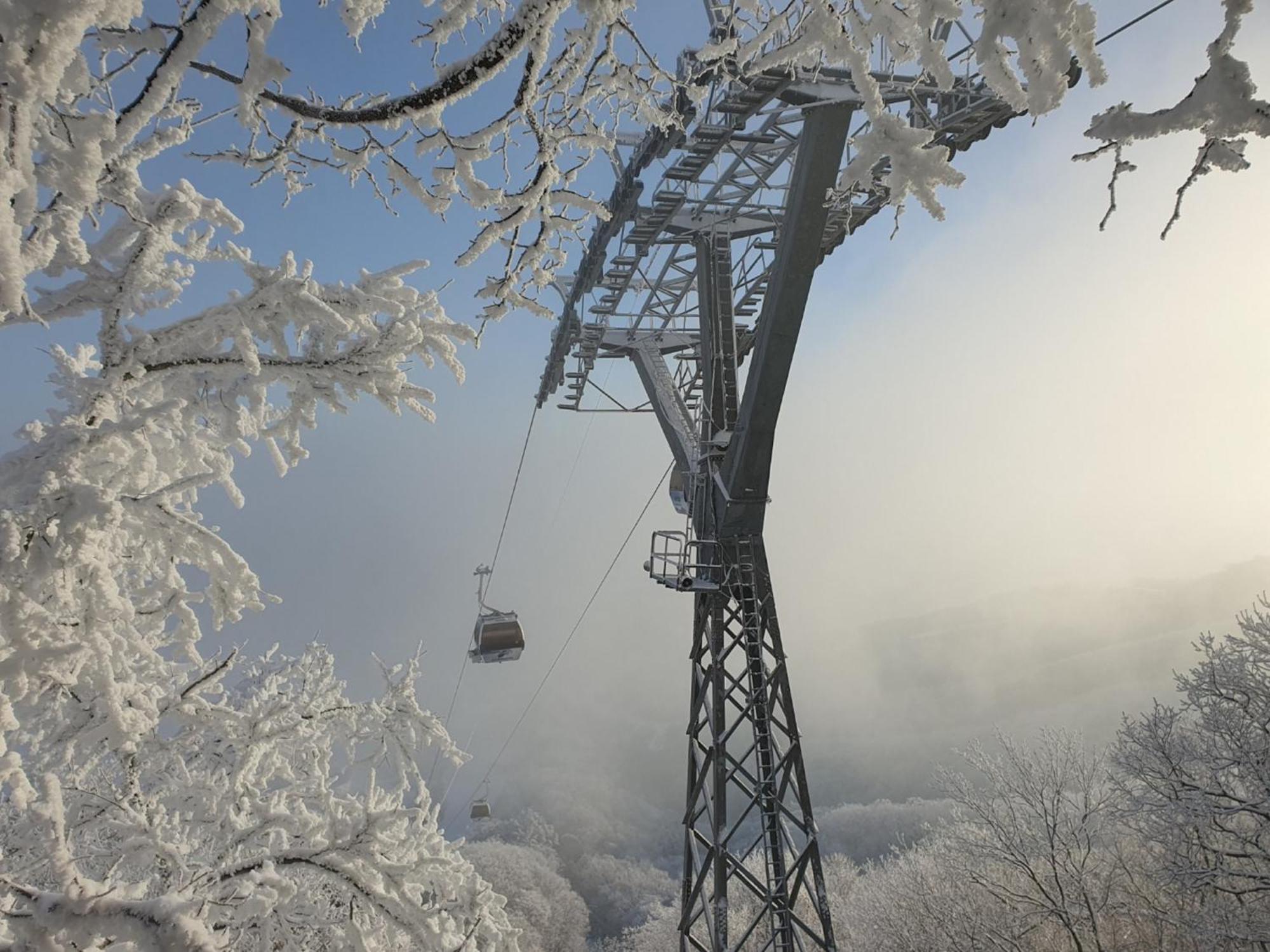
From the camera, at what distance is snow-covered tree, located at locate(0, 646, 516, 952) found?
5.72ft

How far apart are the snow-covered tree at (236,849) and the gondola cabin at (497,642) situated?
202 inches

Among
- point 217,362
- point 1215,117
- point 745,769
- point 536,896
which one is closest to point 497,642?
point 745,769

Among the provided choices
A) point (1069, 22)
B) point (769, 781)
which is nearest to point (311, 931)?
point (769, 781)

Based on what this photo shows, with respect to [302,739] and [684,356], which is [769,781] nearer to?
[302,739]

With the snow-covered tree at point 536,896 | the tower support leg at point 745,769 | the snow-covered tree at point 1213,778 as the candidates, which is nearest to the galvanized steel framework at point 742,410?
the tower support leg at point 745,769

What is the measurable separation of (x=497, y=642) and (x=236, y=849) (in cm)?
717

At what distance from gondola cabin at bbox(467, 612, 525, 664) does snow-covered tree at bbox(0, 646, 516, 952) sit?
5119mm

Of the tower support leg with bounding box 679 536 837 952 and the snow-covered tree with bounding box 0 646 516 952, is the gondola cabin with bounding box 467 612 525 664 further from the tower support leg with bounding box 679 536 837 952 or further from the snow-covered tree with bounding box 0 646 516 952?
the snow-covered tree with bounding box 0 646 516 952

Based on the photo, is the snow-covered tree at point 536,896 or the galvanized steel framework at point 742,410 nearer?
the galvanized steel framework at point 742,410

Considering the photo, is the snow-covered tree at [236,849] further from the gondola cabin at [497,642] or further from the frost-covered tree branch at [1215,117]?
the gondola cabin at [497,642]

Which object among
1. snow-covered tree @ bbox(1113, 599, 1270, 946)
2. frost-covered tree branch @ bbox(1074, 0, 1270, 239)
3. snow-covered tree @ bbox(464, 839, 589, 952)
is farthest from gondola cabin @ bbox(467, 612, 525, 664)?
snow-covered tree @ bbox(464, 839, 589, 952)

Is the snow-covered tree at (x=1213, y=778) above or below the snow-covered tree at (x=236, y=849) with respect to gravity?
below

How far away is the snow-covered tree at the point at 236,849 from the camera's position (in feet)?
5.72

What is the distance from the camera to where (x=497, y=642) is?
35.3 feet
